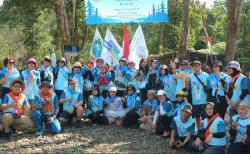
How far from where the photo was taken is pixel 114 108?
34.7 feet

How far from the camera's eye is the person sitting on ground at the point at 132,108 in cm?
1027

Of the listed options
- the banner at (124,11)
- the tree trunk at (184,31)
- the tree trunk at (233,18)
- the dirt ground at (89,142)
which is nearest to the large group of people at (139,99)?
the dirt ground at (89,142)

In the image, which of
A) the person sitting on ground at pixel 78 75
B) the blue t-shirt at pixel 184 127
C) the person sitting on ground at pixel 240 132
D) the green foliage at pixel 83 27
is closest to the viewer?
the person sitting on ground at pixel 240 132

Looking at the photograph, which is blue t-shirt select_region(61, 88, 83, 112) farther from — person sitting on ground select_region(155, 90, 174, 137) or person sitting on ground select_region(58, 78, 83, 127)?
person sitting on ground select_region(155, 90, 174, 137)

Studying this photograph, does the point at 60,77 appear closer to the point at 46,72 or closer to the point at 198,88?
the point at 46,72

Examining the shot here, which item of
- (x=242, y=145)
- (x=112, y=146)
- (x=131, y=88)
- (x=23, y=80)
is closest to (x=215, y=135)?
(x=242, y=145)

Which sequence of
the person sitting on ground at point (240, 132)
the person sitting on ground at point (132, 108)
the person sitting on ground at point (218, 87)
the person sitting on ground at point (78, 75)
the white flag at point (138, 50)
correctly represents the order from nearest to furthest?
1. the person sitting on ground at point (240, 132)
2. the person sitting on ground at point (218, 87)
3. the person sitting on ground at point (132, 108)
4. the person sitting on ground at point (78, 75)
5. the white flag at point (138, 50)

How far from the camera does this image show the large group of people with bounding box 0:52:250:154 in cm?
772

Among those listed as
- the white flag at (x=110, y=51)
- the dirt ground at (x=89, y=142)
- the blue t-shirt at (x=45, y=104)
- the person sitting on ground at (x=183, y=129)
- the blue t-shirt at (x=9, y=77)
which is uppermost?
the white flag at (x=110, y=51)

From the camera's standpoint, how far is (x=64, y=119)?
10.1 metres

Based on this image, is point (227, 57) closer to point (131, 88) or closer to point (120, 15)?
point (120, 15)

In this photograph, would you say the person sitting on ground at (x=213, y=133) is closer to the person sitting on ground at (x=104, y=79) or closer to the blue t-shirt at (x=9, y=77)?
the person sitting on ground at (x=104, y=79)

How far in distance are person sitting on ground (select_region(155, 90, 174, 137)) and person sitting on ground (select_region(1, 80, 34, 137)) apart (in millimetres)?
3021

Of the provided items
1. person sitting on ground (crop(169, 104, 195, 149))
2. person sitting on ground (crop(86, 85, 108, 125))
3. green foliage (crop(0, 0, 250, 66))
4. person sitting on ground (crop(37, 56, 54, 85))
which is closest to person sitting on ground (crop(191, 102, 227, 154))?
person sitting on ground (crop(169, 104, 195, 149))
